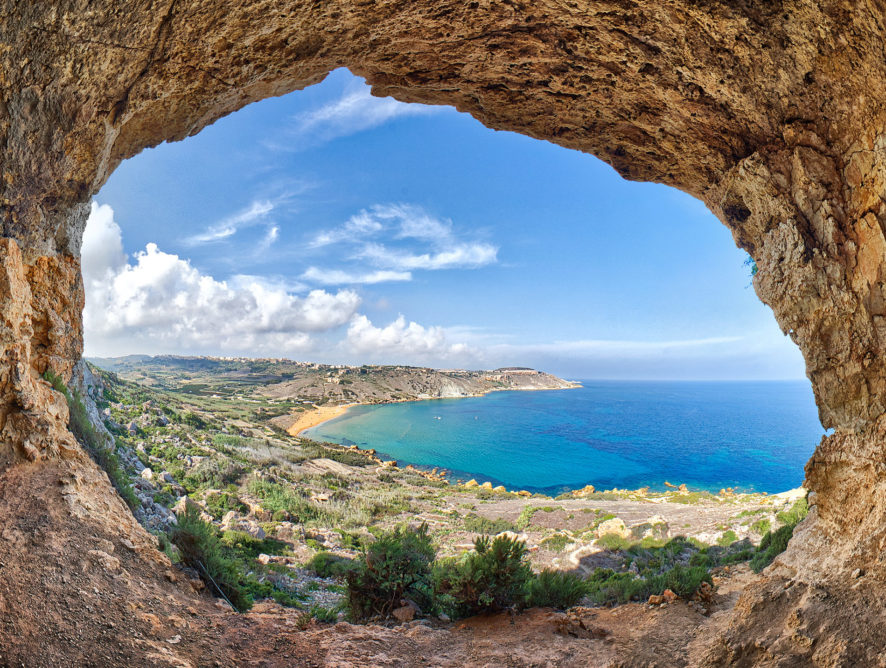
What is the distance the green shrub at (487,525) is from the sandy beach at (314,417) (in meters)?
34.3

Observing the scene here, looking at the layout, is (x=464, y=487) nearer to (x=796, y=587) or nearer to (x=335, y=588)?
(x=335, y=588)

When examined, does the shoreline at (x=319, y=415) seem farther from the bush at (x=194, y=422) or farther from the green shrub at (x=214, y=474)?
the green shrub at (x=214, y=474)

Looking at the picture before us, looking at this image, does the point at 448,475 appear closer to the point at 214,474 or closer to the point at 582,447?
the point at 214,474

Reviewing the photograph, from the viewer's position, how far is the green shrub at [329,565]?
8797 mm

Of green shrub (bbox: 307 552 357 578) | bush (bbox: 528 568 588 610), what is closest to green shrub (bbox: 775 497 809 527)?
bush (bbox: 528 568 588 610)

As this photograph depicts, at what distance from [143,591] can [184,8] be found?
23.5 feet

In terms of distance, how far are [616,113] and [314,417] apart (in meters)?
61.2

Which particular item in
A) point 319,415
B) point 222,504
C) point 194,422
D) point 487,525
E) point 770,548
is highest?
point 770,548

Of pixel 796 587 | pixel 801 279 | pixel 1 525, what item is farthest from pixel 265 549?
pixel 801 279

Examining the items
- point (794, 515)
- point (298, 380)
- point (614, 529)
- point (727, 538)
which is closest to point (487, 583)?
point (614, 529)

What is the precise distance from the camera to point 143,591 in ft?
13.8

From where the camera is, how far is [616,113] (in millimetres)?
6488

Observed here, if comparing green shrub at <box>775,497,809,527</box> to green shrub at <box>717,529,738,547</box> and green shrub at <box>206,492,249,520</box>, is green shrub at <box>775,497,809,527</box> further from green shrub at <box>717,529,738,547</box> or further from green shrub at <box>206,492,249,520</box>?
green shrub at <box>206,492,249,520</box>

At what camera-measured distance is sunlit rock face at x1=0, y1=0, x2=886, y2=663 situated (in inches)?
162
